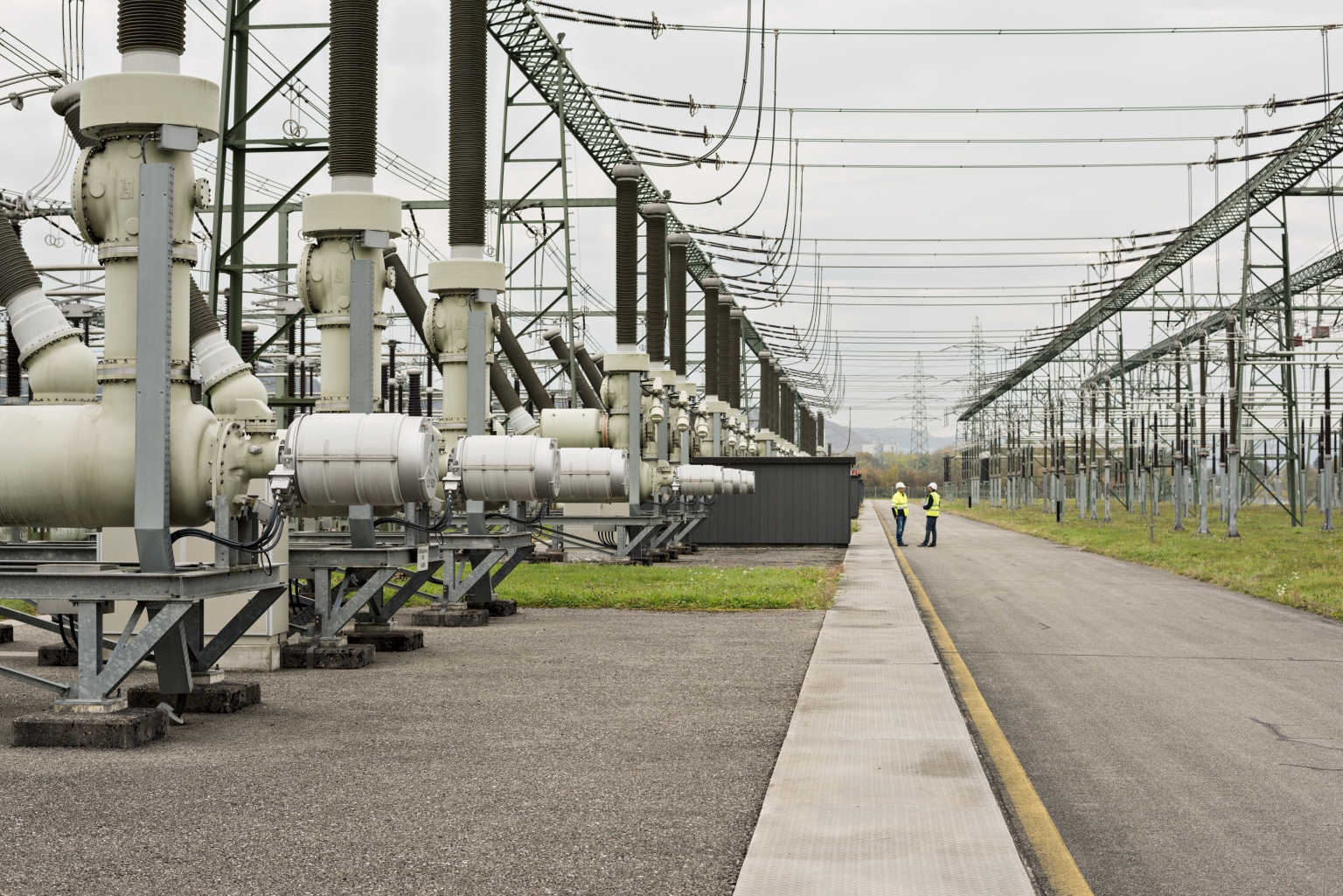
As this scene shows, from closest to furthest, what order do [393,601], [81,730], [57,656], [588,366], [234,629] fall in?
[81,730], [234,629], [57,656], [393,601], [588,366]

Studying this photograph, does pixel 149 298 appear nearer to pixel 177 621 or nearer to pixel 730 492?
pixel 177 621

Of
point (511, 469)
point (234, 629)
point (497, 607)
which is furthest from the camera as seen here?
point (497, 607)

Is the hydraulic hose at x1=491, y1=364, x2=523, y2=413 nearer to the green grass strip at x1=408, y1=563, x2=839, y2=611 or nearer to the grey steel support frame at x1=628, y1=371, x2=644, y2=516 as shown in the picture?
the green grass strip at x1=408, y1=563, x2=839, y2=611

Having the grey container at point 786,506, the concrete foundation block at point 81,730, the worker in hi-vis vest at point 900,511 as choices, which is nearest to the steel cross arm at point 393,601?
the concrete foundation block at point 81,730

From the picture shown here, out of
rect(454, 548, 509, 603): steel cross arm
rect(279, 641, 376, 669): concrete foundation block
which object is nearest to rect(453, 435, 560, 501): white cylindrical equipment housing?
rect(454, 548, 509, 603): steel cross arm

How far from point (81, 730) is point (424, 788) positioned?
109 inches

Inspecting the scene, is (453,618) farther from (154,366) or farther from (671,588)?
(154,366)

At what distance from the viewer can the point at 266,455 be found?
9.78 m

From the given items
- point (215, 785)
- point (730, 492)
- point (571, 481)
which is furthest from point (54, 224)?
point (215, 785)

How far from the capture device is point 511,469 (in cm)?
1565

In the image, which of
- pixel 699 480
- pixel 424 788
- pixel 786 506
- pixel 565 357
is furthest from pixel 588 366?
pixel 424 788

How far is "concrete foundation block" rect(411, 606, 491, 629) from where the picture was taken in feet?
57.0

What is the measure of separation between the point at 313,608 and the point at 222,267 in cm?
624

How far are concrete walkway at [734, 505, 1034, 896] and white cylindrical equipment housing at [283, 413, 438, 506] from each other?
3.38 metres
